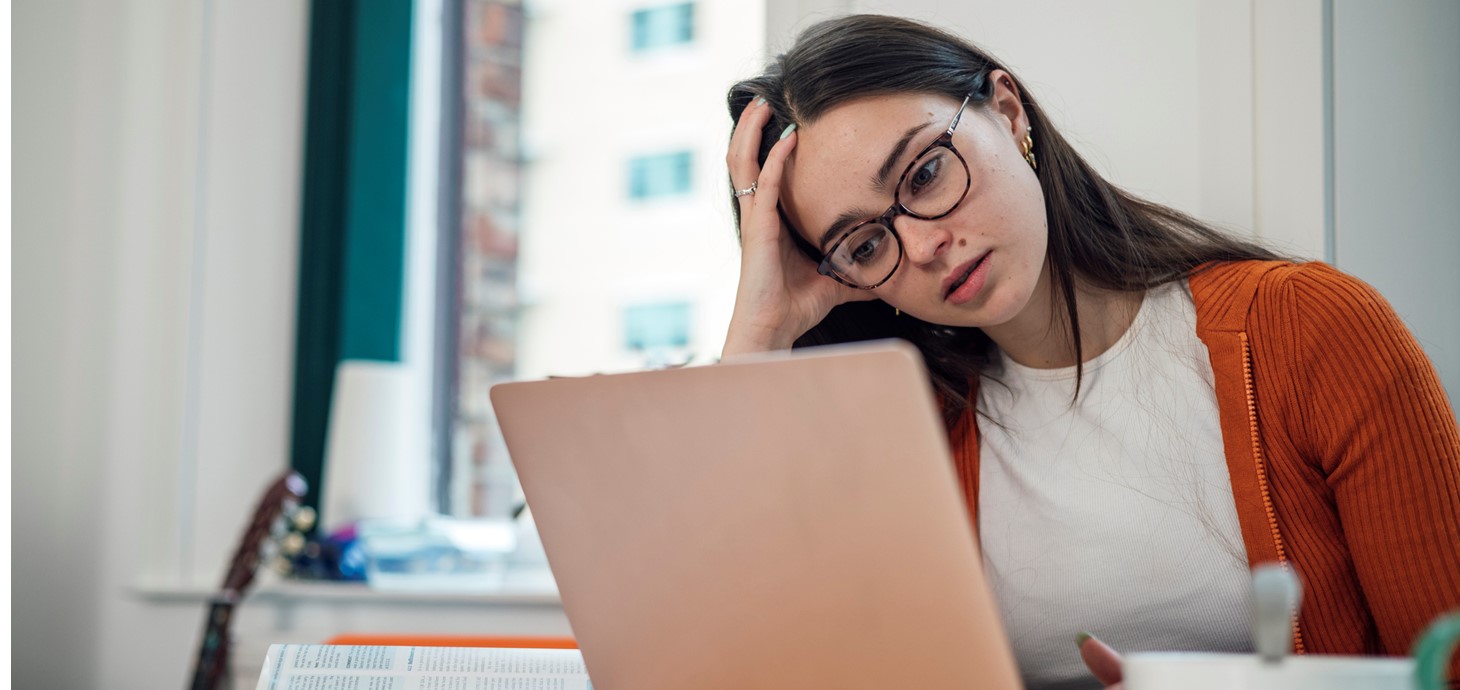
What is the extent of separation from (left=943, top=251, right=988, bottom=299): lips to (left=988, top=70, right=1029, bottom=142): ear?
16 centimetres

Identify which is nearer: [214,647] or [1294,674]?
[1294,674]

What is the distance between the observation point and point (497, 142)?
2477 mm

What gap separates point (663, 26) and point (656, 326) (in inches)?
24.4

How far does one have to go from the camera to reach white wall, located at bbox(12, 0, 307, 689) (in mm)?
2240

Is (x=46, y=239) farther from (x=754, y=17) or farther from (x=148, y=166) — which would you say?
(x=754, y=17)

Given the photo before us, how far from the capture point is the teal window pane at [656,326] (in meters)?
2.29

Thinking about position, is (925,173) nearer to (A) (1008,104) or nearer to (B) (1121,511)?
(A) (1008,104)

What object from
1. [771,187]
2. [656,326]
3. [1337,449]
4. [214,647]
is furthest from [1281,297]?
[214,647]

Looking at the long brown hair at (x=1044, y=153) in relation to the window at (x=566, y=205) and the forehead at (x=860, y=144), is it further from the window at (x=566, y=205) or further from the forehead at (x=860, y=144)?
the window at (x=566, y=205)

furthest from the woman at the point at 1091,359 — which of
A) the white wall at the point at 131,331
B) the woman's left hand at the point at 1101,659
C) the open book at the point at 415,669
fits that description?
the white wall at the point at 131,331

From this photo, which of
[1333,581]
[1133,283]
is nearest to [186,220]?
[1133,283]

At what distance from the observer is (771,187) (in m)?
1.19

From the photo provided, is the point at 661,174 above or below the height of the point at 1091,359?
above

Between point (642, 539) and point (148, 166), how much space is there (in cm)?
196
